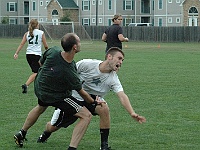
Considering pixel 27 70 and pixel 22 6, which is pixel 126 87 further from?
pixel 22 6

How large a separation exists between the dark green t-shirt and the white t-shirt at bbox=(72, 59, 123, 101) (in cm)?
45

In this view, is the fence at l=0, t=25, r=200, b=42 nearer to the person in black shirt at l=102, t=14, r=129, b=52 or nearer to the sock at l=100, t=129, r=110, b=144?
the person in black shirt at l=102, t=14, r=129, b=52

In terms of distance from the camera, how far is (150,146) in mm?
9141

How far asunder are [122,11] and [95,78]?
79.9m

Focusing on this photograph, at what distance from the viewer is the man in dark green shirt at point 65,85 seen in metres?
7.93

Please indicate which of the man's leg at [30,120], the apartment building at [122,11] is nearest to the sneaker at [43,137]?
the man's leg at [30,120]

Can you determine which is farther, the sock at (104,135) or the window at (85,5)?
the window at (85,5)

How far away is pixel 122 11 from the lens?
87938 mm

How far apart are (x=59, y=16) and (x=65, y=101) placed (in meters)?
83.0

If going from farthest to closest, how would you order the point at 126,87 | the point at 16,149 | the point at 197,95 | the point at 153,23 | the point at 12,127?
1. the point at 153,23
2. the point at 126,87
3. the point at 197,95
4. the point at 12,127
5. the point at 16,149

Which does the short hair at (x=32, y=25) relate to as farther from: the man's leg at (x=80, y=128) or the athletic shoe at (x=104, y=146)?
the man's leg at (x=80, y=128)

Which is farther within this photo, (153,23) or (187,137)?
(153,23)

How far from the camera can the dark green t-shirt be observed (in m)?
7.94

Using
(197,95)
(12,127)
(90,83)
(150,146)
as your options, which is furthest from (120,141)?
(197,95)
